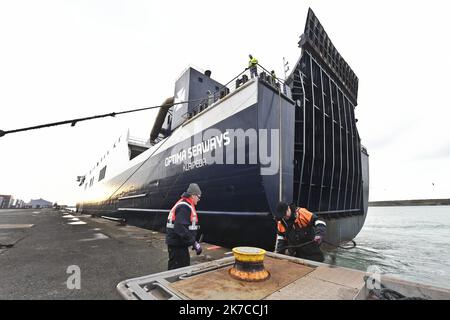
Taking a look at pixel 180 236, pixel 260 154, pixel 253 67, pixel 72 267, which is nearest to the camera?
pixel 180 236

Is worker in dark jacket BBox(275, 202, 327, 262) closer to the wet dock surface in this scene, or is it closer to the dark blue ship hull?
the dark blue ship hull

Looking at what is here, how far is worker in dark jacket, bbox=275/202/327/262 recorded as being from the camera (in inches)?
139

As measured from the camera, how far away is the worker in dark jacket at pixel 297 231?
11.6 feet

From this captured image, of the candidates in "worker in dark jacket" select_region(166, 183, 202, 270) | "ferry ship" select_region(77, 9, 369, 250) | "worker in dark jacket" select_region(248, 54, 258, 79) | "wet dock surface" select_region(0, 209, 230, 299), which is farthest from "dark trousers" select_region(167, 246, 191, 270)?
"worker in dark jacket" select_region(248, 54, 258, 79)

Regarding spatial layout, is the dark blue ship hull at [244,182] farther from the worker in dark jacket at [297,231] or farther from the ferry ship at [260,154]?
the worker in dark jacket at [297,231]

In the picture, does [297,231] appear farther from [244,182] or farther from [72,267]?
[72,267]

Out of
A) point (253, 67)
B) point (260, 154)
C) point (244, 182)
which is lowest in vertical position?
point (244, 182)

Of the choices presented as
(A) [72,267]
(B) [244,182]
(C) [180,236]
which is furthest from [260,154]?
(A) [72,267]

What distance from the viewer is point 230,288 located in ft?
6.08

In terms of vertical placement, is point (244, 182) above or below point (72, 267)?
above

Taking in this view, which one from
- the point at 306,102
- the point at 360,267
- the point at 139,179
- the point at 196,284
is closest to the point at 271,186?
the point at 196,284

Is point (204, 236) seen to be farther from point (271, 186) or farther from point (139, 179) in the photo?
point (139, 179)

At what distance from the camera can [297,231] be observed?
370 centimetres

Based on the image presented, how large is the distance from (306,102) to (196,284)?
7098mm
